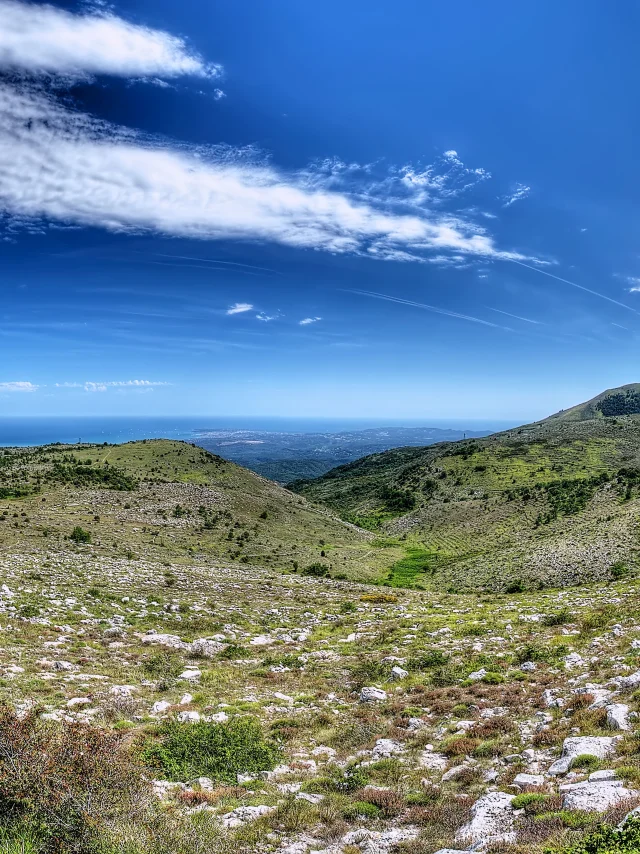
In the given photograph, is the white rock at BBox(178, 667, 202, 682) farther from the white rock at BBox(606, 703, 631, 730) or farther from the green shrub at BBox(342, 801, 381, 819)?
the white rock at BBox(606, 703, 631, 730)

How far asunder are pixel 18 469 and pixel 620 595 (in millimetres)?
69430

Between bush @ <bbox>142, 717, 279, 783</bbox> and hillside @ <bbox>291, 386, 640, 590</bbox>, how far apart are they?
1273 inches

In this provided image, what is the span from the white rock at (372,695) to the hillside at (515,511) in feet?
89.5

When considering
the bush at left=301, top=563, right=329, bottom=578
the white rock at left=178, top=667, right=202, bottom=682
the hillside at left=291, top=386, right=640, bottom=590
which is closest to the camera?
the white rock at left=178, top=667, right=202, bottom=682

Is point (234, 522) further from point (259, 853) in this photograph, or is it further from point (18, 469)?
point (259, 853)

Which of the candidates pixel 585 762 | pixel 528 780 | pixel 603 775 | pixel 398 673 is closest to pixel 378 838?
pixel 528 780

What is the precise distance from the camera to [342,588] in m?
35.8

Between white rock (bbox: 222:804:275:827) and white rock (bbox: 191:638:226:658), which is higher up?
white rock (bbox: 222:804:275:827)

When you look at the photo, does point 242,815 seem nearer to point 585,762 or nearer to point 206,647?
point 585,762

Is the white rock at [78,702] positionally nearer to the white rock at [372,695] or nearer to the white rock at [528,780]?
the white rock at [372,695]

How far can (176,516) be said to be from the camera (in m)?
51.9

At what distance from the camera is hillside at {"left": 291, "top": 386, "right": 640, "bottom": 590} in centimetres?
4106

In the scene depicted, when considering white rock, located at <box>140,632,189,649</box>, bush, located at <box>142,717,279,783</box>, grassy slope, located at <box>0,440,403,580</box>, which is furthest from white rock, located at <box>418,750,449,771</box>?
grassy slope, located at <box>0,440,403,580</box>

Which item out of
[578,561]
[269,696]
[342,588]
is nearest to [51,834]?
[269,696]
